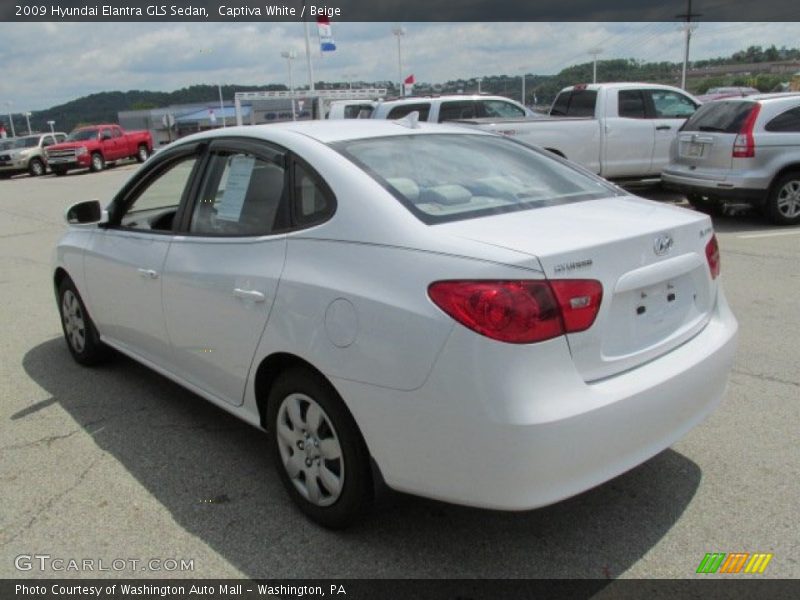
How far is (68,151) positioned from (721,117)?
83.0 feet

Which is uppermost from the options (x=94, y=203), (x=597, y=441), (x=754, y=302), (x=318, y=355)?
(x=94, y=203)

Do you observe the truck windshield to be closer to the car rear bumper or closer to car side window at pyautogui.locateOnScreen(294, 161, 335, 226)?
car side window at pyautogui.locateOnScreen(294, 161, 335, 226)

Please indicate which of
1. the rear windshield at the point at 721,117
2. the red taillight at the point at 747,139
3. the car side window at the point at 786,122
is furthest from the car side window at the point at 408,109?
the car side window at the point at 786,122

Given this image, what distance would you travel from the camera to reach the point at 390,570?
108 inches

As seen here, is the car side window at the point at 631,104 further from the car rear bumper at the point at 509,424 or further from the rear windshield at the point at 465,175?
the car rear bumper at the point at 509,424

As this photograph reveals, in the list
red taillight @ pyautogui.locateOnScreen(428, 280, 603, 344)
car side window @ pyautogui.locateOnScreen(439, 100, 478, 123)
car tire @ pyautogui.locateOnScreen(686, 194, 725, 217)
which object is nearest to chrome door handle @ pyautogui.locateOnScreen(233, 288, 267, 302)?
red taillight @ pyautogui.locateOnScreen(428, 280, 603, 344)

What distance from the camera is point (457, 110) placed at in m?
13.0

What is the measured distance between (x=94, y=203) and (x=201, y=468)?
2031 millimetres

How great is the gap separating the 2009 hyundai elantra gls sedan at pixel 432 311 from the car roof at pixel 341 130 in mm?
22

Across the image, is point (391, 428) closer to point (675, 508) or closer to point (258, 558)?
point (258, 558)

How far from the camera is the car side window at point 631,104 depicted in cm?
1213

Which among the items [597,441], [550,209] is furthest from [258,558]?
[550,209]

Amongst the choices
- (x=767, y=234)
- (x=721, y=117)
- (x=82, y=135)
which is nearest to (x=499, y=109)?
(x=721, y=117)

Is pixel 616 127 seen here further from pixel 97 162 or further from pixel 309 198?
pixel 97 162
